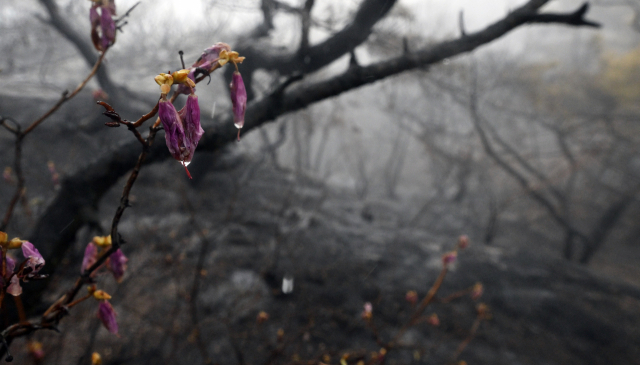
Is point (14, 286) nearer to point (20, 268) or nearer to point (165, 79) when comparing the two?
point (20, 268)

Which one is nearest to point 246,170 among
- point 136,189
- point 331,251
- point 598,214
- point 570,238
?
point 136,189

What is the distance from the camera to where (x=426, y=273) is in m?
4.09

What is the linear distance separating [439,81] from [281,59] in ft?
17.9

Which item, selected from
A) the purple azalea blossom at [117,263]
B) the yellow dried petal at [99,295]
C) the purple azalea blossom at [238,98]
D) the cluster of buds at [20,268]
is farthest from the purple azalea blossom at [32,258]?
the purple azalea blossom at [238,98]

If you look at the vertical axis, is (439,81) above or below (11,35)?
below

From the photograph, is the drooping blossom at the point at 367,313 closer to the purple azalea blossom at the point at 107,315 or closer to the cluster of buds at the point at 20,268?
the purple azalea blossom at the point at 107,315

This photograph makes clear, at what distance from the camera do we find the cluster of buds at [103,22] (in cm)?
105

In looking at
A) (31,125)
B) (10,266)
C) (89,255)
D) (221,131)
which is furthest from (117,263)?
(221,131)

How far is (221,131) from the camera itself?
6.42 feet

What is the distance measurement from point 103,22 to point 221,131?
929mm

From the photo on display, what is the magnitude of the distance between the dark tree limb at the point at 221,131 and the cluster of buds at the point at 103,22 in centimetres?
77

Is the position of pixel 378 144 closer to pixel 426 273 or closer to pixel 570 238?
pixel 570 238

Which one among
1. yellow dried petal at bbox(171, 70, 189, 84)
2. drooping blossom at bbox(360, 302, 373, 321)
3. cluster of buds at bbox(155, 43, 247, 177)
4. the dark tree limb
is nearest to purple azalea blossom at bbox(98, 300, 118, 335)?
cluster of buds at bbox(155, 43, 247, 177)

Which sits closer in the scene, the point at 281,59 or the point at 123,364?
the point at 123,364
